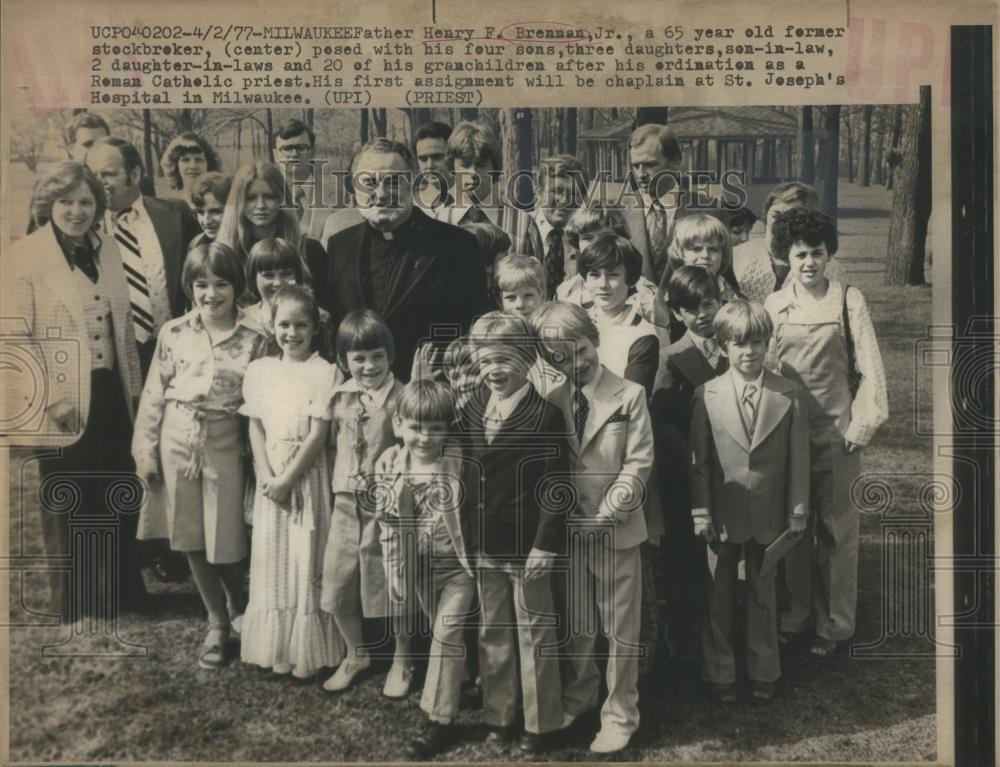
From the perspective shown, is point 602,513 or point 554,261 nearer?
point 602,513

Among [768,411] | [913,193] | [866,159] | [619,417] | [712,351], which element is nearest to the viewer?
[619,417]

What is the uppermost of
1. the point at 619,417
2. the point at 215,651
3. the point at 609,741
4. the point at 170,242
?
the point at 170,242

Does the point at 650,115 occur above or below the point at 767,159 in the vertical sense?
above

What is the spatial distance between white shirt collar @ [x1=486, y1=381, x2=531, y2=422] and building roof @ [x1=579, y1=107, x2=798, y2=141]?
121cm

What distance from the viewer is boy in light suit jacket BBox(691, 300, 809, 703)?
A: 4.86 m

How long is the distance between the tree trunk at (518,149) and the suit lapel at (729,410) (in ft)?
3.93

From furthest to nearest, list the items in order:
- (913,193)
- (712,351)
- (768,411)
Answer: (913,193) < (712,351) < (768,411)

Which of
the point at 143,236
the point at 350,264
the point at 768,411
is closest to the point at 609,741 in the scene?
the point at 768,411

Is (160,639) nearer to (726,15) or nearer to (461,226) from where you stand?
(461,226)

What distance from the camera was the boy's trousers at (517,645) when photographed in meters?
4.77

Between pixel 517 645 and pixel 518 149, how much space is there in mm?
2212

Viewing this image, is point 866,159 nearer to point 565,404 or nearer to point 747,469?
point 747,469

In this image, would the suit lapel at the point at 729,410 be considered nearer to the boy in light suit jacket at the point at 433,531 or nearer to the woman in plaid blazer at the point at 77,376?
the boy in light suit jacket at the point at 433,531

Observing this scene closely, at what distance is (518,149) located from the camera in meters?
5.04
